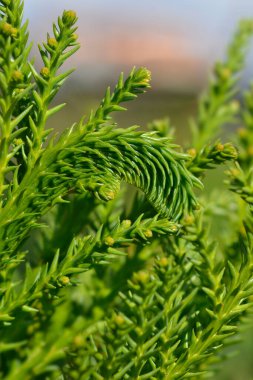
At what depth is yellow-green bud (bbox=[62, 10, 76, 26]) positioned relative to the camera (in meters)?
0.81

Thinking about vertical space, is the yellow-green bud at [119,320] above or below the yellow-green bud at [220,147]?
below

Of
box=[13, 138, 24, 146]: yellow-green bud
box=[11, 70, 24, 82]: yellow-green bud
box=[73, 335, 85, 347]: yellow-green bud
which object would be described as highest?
box=[11, 70, 24, 82]: yellow-green bud

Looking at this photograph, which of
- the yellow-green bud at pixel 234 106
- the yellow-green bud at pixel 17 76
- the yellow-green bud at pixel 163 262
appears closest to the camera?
the yellow-green bud at pixel 17 76

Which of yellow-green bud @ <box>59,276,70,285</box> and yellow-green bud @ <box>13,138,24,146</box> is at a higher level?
yellow-green bud @ <box>13,138,24,146</box>

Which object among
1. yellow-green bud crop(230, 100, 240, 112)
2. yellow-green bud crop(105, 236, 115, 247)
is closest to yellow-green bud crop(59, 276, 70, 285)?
yellow-green bud crop(105, 236, 115, 247)

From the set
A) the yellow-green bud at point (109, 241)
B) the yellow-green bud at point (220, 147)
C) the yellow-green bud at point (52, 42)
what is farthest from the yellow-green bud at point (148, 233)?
the yellow-green bud at point (52, 42)

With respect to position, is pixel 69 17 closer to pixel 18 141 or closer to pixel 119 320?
pixel 18 141

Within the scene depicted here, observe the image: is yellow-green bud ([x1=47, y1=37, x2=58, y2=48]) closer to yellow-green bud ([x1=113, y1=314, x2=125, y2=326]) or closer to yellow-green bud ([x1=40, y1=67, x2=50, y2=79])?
yellow-green bud ([x1=40, y1=67, x2=50, y2=79])

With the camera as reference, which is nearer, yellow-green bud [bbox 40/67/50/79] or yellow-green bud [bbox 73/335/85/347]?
yellow-green bud [bbox 40/67/50/79]

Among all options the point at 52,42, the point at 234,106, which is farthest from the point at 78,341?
the point at 234,106

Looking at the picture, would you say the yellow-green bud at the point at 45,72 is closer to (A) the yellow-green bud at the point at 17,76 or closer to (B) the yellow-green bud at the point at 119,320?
(A) the yellow-green bud at the point at 17,76

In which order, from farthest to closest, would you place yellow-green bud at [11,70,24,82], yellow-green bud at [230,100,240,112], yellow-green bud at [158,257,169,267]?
yellow-green bud at [230,100,240,112]
yellow-green bud at [158,257,169,267]
yellow-green bud at [11,70,24,82]

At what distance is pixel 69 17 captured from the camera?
82 centimetres

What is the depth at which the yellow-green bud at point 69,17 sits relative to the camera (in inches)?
31.9
